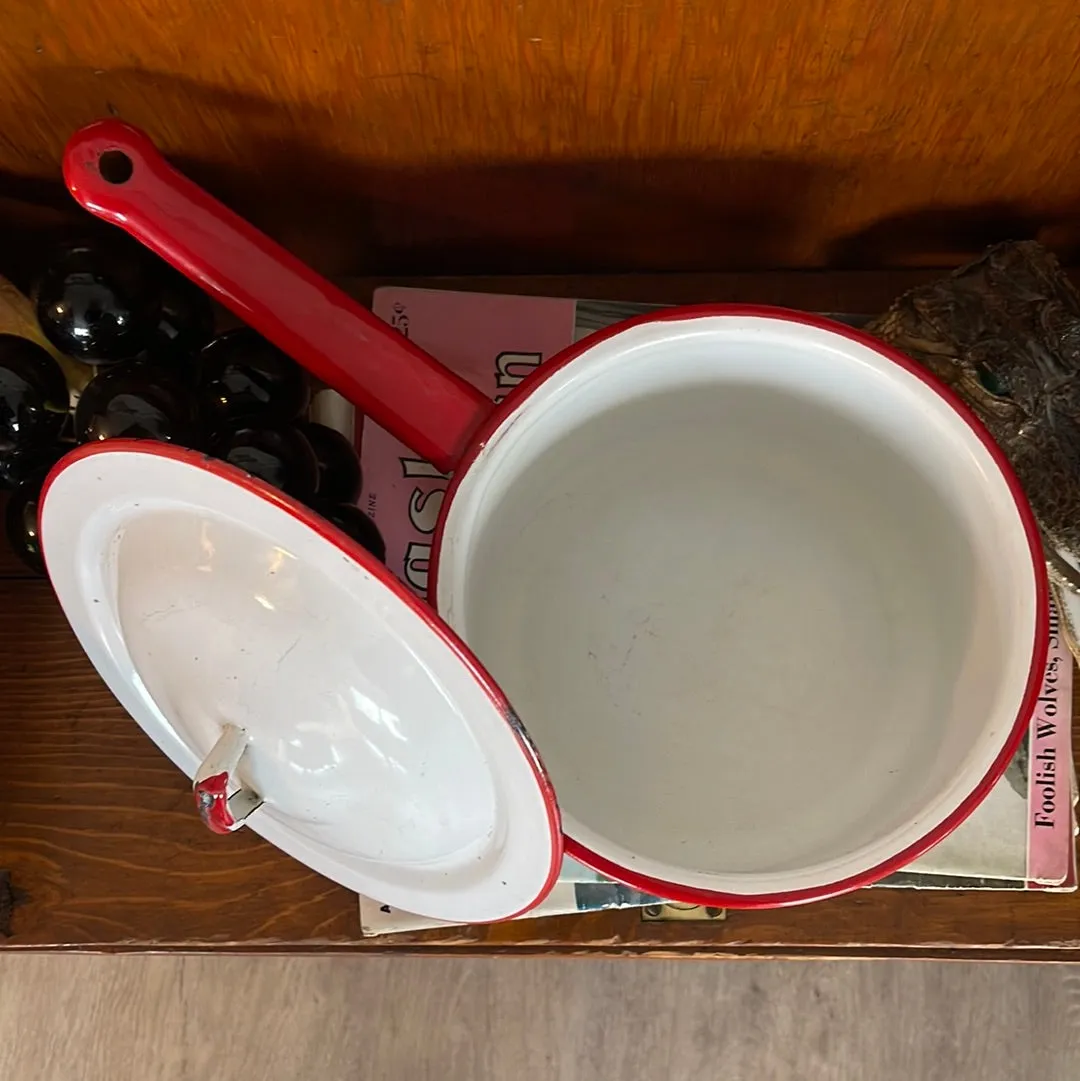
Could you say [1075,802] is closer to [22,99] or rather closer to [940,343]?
[940,343]

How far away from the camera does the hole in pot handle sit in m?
0.39

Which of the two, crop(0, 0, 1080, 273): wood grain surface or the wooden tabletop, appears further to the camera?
the wooden tabletop

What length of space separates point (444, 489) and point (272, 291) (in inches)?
7.1

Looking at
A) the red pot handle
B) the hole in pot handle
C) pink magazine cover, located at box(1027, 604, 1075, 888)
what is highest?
the red pot handle

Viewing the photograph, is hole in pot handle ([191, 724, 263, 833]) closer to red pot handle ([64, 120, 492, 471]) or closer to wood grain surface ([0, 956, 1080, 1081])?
red pot handle ([64, 120, 492, 471])

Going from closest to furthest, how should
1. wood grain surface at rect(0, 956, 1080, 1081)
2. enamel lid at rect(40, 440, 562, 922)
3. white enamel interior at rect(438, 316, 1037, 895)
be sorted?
enamel lid at rect(40, 440, 562, 922) < white enamel interior at rect(438, 316, 1037, 895) < wood grain surface at rect(0, 956, 1080, 1081)

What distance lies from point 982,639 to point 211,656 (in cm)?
34

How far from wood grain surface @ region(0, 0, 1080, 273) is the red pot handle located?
44 millimetres

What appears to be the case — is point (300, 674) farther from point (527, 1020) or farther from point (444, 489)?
point (527, 1020)

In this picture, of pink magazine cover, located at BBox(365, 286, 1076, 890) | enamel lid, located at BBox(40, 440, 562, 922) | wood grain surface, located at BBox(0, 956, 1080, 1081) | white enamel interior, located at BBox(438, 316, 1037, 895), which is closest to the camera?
enamel lid, located at BBox(40, 440, 562, 922)

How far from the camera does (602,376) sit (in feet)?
1.61

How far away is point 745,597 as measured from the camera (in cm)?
60

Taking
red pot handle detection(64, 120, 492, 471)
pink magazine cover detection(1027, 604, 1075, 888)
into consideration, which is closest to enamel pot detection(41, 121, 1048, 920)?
red pot handle detection(64, 120, 492, 471)

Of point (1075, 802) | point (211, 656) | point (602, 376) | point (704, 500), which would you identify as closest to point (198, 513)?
point (211, 656)
